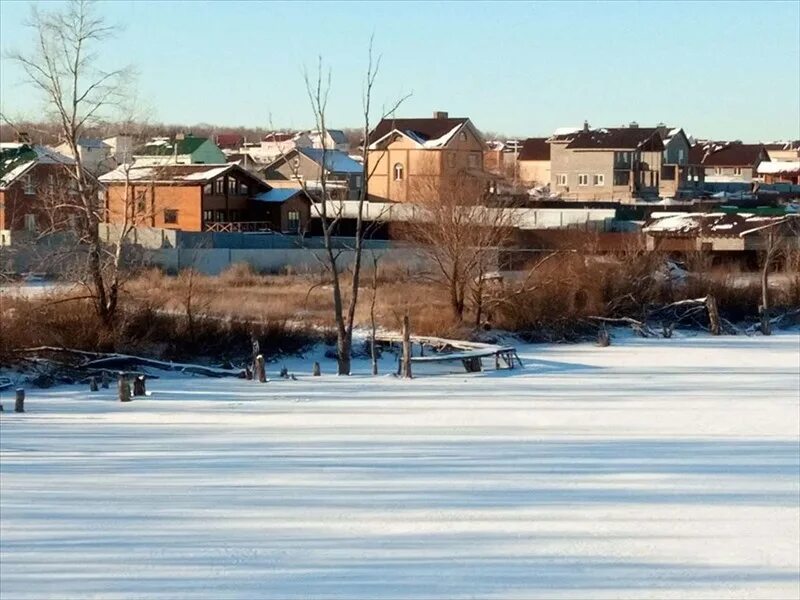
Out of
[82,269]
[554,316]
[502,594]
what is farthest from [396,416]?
[554,316]

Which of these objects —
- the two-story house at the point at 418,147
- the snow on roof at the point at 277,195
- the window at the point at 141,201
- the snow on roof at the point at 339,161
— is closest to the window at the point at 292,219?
the snow on roof at the point at 277,195

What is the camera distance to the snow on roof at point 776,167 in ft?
274

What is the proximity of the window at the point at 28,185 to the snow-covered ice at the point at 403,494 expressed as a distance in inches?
1066

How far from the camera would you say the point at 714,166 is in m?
86.0

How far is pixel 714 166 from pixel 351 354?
67015mm

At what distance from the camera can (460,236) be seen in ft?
97.2

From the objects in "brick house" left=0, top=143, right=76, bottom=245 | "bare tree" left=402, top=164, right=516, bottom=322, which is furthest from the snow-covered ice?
"brick house" left=0, top=143, right=76, bottom=245

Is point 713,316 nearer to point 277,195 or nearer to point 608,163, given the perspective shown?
point 277,195

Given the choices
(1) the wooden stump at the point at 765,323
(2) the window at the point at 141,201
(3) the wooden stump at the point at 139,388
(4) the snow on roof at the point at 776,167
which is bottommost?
(3) the wooden stump at the point at 139,388

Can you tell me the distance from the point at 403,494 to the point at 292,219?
38.4m

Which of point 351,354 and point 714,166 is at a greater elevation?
point 714,166

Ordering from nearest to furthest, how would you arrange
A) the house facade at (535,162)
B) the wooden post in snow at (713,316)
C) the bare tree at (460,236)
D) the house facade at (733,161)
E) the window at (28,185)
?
the bare tree at (460,236) → the wooden post in snow at (713,316) → the window at (28,185) → the house facade at (535,162) → the house facade at (733,161)

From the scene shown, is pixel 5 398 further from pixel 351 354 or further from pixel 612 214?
pixel 612 214

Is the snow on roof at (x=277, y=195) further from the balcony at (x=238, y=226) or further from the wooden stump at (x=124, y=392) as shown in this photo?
the wooden stump at (x=124, y=392)
